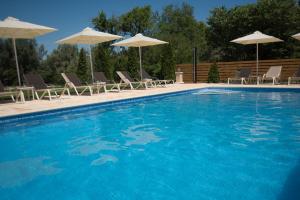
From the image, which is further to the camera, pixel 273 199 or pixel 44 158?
pixel 44 158

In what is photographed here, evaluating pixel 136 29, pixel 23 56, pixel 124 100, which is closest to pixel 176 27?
pixel 136 29

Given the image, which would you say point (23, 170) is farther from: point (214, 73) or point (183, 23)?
point (183, 23)

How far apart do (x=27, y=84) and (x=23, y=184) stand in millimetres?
6247

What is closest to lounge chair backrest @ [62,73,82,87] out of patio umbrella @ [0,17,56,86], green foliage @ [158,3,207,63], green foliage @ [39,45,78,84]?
patio umbrella @ [0,17,56,86]

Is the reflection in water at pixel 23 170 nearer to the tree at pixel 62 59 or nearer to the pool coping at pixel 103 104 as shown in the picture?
the pool coping at pixel 103 104

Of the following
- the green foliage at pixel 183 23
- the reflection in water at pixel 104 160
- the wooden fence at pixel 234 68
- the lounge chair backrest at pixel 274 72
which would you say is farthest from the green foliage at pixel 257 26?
the reflection in water at pixel 104 160

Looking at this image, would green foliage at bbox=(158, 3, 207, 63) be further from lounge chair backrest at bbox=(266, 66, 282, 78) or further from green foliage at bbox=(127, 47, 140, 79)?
lounge chair backrest at bbox=(266, 66, 282, 78)

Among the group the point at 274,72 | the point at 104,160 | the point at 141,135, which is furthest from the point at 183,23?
the point at 104,160

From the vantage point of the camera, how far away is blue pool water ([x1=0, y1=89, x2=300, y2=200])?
2973 mm

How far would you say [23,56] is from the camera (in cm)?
2277

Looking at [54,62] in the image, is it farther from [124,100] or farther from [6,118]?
[6,118]

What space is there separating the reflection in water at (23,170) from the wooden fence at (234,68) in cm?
1351

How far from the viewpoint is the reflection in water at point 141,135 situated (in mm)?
4820

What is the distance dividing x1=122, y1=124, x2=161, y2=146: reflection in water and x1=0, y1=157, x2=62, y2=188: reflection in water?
142cm
